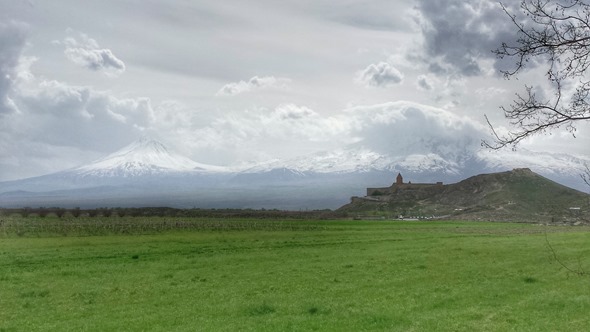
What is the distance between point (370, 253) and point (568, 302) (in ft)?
94.1

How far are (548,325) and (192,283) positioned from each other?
21.8 m

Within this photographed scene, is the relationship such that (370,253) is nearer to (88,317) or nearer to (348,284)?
(348,284)

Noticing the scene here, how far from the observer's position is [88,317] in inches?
979

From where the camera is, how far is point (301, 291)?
99.6 ft

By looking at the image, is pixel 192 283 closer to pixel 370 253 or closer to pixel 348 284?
pixel 348 284

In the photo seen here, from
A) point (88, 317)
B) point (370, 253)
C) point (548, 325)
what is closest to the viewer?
point (548, 325)

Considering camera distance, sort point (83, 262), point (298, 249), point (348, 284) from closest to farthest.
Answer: point (348, 284)
point (83, 262)
point (298, 249)

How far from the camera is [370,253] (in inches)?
2048

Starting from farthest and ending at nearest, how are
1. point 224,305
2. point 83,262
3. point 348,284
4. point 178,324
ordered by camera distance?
point 83,262, point 348,284, point 224,305, point 178,324

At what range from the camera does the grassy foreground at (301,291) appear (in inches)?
872

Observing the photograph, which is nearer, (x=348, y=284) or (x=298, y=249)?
(x=348, y=284)

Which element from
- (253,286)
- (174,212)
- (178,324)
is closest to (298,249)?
(253,286)

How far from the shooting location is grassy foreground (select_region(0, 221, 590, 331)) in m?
22.1

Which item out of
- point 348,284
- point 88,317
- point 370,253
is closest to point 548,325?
point 348,284
